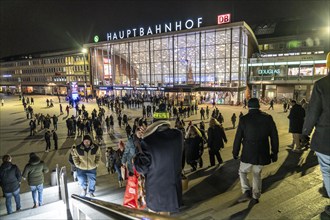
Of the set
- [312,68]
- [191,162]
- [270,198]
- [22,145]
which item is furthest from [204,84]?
[270,198]

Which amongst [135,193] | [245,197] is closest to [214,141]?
[245,197]

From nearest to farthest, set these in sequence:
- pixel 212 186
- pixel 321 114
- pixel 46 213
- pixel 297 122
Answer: pixel 321 114 → pixel 46 213 → pixel 212 186 → pixel 297 122

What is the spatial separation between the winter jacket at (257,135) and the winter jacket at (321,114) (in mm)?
1151

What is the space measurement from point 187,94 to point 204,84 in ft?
10.9

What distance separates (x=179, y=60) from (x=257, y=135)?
132ft

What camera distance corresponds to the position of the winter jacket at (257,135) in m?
3.63

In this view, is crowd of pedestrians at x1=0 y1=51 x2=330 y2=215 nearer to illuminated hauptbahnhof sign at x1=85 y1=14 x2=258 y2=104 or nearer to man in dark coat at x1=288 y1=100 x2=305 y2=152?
man in dark coat at x1=288 y1=100 x2=305 y2=152

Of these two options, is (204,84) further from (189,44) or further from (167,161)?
(167,161)

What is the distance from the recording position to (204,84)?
39688 mm

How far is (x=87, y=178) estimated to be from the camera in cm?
559

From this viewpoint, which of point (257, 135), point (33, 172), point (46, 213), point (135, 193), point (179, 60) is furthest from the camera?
point (179, 60)

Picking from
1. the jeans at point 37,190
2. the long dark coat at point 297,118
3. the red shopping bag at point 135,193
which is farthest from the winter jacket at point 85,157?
the long dark coat at point 297,118

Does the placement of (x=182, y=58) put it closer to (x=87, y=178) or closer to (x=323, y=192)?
(x=87, y=178)

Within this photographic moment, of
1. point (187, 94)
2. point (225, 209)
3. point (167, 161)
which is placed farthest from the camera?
point (187, 94)
